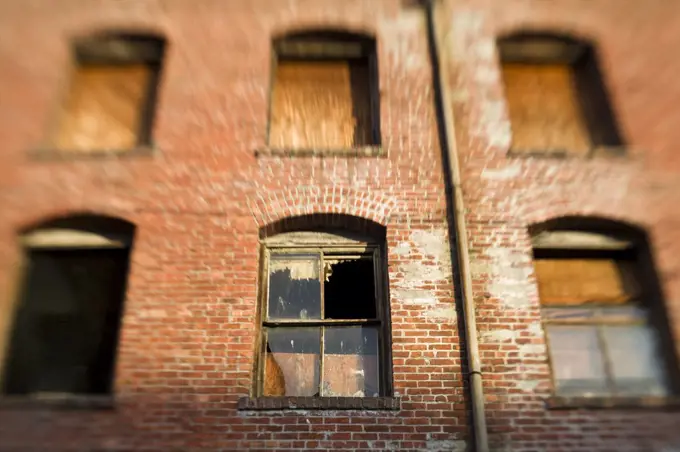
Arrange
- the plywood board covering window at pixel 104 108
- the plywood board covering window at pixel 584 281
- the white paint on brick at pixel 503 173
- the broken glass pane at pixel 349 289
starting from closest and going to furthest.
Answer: the broken glass pane at pixel 349 289 < the plywood board covering window at pixel 584 281 < the white paint on brick at pixel 503 173 < the plywood board covering window at pixel 104 108

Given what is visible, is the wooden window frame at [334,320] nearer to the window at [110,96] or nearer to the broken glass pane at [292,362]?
the broken glass pane at [292,362]

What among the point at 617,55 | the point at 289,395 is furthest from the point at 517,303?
the point at 617,55

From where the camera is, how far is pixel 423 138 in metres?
6.32

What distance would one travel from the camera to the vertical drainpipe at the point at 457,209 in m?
4.80

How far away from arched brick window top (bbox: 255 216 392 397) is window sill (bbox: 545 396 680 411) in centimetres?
150

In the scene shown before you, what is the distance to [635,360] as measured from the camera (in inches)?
Result: 213

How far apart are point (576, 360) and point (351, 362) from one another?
218cm

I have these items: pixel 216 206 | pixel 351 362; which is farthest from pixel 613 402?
pixel 216 206

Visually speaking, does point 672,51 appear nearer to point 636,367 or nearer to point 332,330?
point 636,367

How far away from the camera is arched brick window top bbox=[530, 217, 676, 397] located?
5.32m

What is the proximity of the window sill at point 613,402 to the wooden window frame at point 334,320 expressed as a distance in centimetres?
149

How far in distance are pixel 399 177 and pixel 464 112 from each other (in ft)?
4.04

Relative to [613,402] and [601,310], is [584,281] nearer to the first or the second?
[601,310]

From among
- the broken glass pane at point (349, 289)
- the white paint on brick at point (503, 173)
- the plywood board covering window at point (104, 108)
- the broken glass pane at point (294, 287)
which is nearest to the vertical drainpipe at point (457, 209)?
the white paint on brick at point (503, 173)
